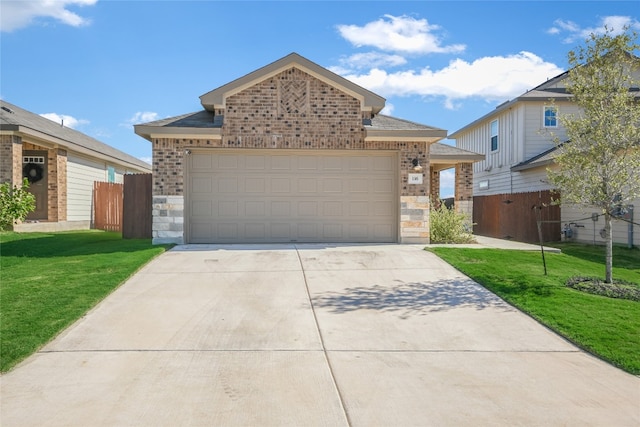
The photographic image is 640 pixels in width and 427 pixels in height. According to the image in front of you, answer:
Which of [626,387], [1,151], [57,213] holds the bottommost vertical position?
[626,387]

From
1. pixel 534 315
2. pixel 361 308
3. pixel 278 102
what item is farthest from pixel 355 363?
pixel 278 102

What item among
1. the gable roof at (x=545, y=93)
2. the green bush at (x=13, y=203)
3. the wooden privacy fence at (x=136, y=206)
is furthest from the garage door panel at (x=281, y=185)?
the gable roof at (x=545, y=93)

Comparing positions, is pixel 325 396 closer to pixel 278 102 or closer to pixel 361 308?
pixel 361 308

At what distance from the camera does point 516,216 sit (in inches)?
766

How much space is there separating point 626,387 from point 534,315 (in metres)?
2.35

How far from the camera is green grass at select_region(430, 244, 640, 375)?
21.2ft

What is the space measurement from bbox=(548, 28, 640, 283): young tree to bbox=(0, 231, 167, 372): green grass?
8279mm

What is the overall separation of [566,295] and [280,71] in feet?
27.4

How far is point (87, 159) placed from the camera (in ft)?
74.1

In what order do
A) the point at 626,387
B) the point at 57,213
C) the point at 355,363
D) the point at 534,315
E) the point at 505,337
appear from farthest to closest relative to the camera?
the point at 57,213, the point at 534,315, the point at 505,337, the point at 355,363, the point at 626,387

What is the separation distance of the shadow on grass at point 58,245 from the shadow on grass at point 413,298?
236 inches

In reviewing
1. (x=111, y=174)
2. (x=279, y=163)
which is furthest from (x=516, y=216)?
(x=111, y=174)

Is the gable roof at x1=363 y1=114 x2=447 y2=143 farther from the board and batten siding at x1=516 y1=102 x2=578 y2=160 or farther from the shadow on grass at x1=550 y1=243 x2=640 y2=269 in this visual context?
the board and batten siding at x1=516 y1=102 x2=578 y2=160

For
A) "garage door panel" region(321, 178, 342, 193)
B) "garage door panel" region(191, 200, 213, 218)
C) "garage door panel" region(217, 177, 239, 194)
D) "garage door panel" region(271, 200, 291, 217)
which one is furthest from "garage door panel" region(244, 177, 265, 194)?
"garage door panel" region(321, 178, 342, 193)
